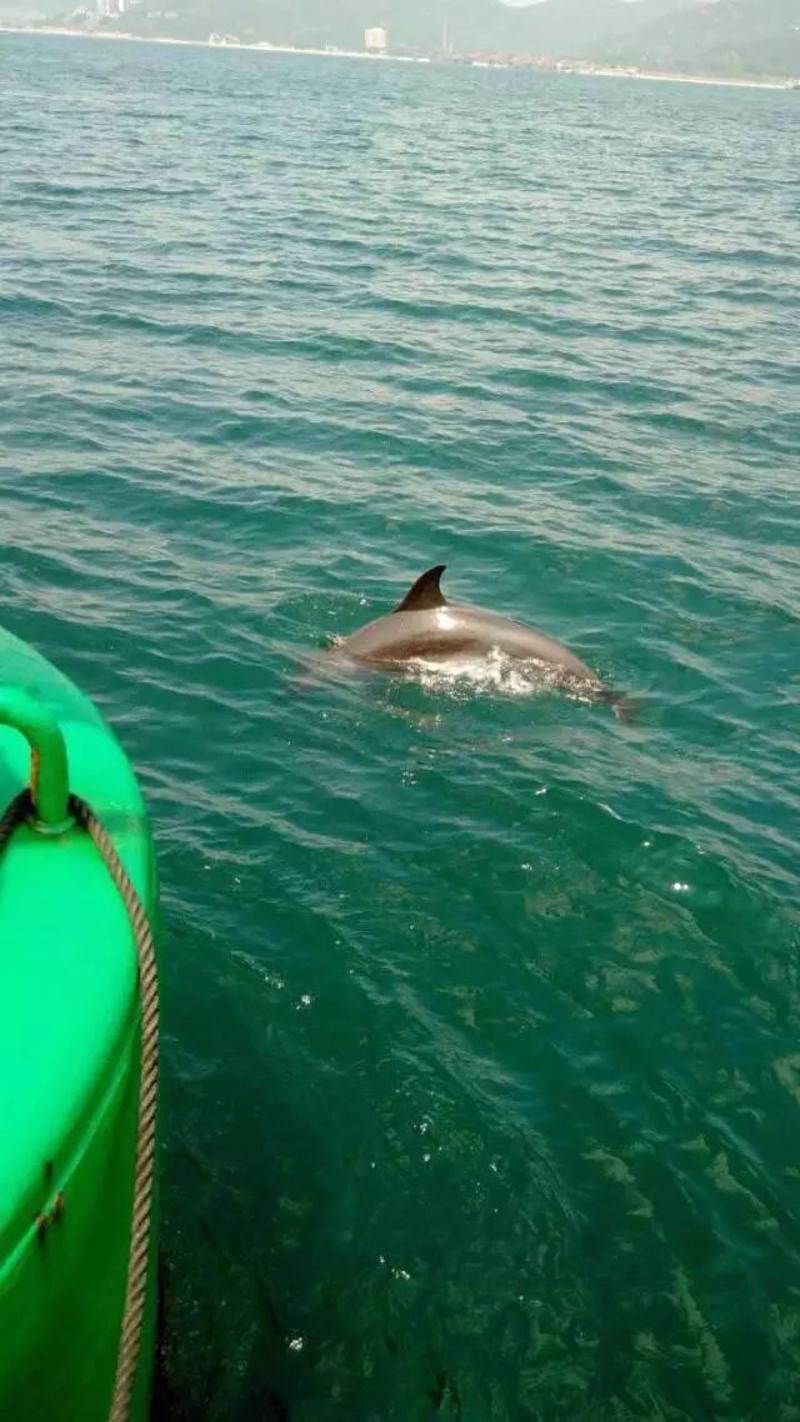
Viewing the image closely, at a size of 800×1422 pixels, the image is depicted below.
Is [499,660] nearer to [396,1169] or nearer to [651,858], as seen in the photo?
[651,858]

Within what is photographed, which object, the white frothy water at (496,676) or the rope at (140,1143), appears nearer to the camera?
the rope at (140,1143)

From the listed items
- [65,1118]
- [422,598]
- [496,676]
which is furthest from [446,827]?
[65,1118]

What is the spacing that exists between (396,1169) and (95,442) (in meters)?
12.1

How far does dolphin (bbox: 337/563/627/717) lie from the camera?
11.4 meters

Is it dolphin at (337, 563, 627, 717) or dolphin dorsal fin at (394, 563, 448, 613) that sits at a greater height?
dolphin dorsal fin at (394, 563, 448, 613)

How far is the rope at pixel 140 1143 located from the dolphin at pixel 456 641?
24.2 feet

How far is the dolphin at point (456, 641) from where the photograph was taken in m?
11.4

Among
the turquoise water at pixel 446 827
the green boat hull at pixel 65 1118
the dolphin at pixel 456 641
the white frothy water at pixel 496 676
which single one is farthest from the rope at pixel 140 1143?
the dolphin at pixel 456 641

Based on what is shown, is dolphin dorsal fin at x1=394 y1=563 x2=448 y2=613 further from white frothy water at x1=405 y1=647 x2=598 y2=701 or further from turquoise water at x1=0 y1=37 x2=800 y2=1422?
turquoise water at x1=0 y1=37 x2=800 y2=1422

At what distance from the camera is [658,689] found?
11.8m

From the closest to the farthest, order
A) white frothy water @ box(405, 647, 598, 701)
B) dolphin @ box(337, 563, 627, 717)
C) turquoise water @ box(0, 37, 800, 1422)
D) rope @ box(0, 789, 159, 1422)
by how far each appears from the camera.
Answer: rope @ box(0, 789, 159, 1422), turquoise water @ box(0, 37, 800, 1422), white frothy water @ box(405, 647, 598, 701), dolphin @ box(337, 563, 627, 717)

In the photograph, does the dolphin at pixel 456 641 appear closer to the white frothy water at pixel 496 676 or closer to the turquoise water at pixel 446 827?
the white frothy water at pixel 496 676

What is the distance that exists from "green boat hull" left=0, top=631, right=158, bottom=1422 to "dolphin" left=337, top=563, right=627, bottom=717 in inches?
280

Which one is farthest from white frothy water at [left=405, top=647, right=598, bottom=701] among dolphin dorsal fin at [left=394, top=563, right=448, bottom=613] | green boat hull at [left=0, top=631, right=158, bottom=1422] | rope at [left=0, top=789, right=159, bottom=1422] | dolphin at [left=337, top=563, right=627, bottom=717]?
rope at [left=0, top=789, right=159, bottom=1422]
